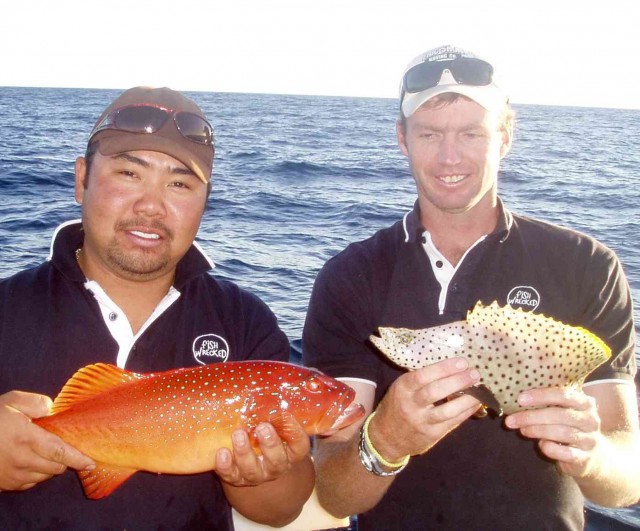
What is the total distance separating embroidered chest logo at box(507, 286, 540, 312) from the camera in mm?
3986

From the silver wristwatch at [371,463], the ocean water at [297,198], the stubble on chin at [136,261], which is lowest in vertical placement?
the ocean water at [297,198]

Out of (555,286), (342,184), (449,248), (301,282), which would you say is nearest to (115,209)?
(449,248)

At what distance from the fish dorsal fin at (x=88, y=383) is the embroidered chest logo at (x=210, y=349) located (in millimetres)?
602

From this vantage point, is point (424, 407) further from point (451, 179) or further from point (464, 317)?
point (451, 179)

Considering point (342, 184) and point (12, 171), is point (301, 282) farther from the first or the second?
point (12, 171)

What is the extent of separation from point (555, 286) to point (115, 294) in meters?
2.74

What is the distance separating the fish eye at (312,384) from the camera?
3318 millimetres

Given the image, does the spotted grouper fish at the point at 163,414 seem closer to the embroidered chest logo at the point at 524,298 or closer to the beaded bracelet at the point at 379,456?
the beaded bracelet at the point at 379,456

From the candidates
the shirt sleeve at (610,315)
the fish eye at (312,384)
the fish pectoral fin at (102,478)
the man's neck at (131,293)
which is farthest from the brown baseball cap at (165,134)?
the shirt sleeve at (610,315)

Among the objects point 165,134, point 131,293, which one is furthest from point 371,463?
point 165,134

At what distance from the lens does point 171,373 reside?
3207 millimetres

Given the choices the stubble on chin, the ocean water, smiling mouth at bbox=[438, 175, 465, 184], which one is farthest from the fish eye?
the ocean water

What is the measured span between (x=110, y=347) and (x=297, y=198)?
56.4 feet

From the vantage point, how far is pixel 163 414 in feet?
10.3
